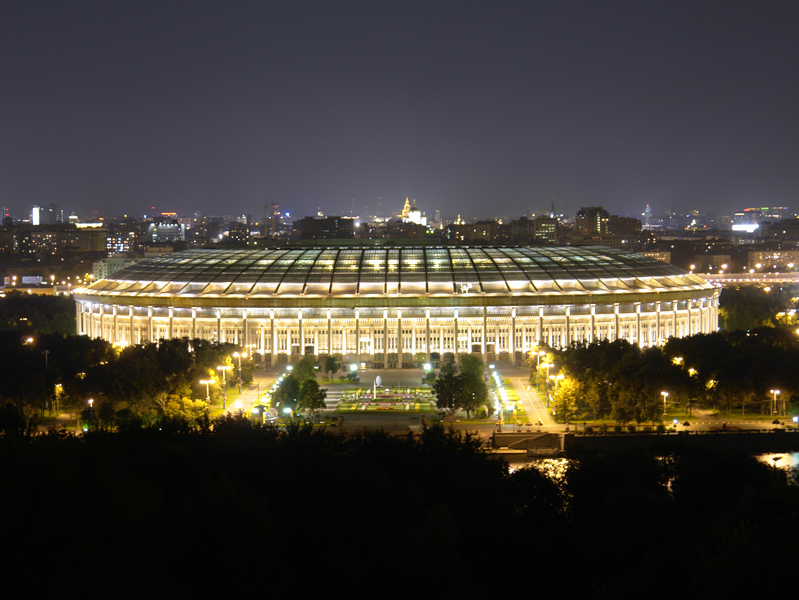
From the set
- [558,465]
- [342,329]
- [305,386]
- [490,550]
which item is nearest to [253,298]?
[342,329]

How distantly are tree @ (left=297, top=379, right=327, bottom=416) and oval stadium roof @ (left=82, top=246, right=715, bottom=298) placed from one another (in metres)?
21.7

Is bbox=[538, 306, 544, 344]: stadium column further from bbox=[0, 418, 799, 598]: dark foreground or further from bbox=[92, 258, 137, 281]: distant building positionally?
bbox=[92, 258, 137, 281]: distant building

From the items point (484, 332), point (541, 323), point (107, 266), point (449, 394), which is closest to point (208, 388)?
point (449, 394)

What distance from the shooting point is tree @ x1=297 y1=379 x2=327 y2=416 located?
50.2 m

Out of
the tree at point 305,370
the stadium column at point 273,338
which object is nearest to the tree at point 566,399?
the tree at point 305,370

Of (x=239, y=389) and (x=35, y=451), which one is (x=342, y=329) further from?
(x=35, y=451)

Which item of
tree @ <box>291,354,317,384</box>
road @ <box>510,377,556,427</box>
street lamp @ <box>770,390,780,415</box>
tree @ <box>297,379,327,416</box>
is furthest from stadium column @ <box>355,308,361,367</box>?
street lamp @ <box>770,390,780,415</box>

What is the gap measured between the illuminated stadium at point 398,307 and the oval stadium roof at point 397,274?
4.7 inches

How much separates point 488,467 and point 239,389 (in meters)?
30.8

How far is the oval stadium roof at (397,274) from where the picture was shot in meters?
73.4

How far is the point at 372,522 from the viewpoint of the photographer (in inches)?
1036

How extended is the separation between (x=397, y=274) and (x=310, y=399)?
26.1 metres

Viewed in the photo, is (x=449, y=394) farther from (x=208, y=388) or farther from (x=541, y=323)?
(x=541, y=323)

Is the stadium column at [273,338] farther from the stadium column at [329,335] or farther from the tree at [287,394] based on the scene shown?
the tree at [287,394]
